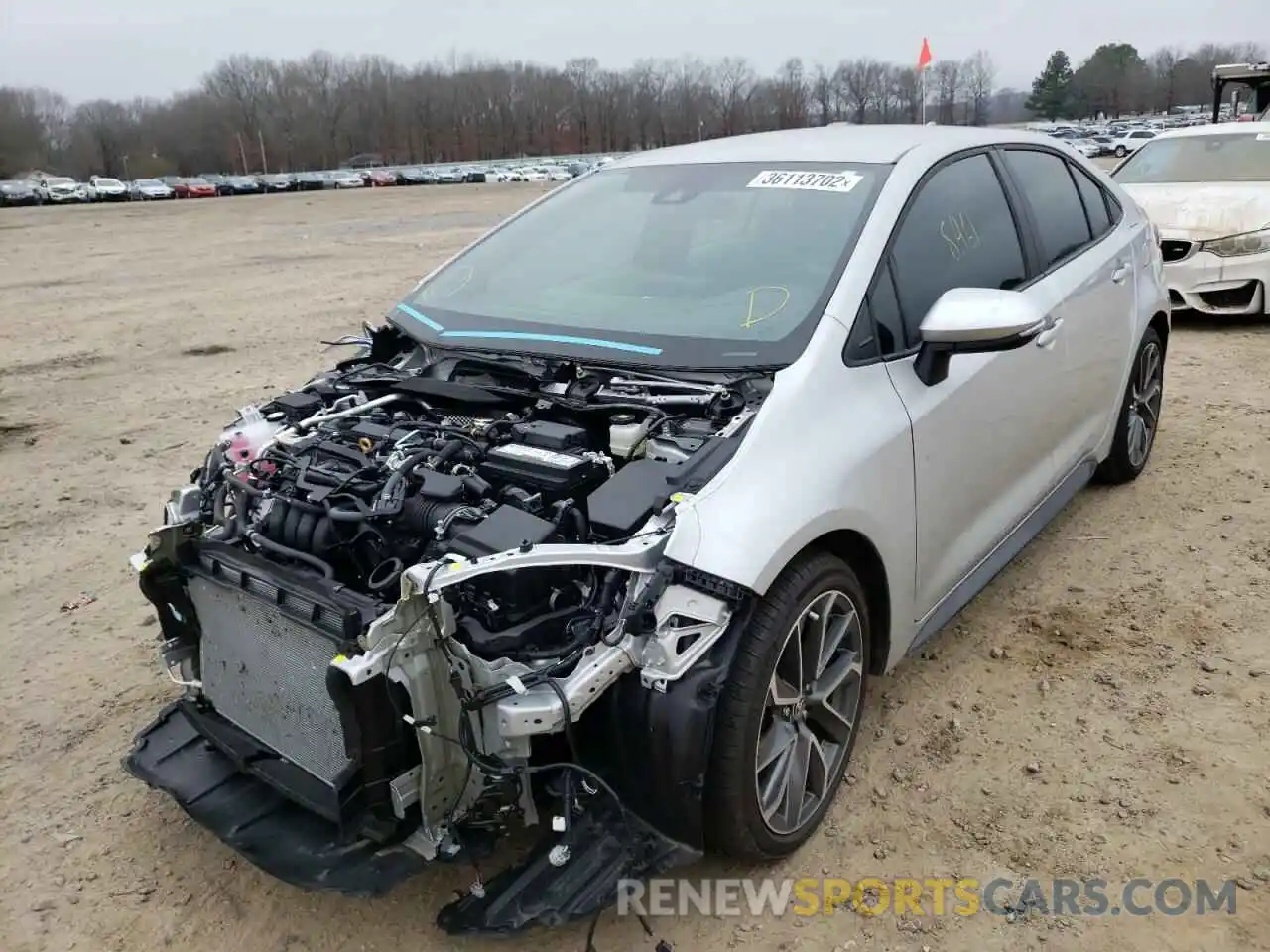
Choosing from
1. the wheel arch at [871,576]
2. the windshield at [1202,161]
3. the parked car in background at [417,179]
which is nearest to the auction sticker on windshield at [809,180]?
the wheel arch at [871,576]

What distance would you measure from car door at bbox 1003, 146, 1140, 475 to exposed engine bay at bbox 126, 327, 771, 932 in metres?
1.69

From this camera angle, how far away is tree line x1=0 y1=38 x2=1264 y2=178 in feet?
309

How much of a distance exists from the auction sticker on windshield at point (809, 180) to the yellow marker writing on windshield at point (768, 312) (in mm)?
473

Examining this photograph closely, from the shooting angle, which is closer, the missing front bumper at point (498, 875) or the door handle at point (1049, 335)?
the missing front bumper at point (498, 875)

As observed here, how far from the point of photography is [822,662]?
2.69m

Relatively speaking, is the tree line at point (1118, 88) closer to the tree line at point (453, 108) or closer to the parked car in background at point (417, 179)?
the tree line at point (453, 108)

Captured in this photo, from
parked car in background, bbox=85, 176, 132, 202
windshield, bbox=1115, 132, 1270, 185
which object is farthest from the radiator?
parked car in background, bbox=85, 176, 132, 202

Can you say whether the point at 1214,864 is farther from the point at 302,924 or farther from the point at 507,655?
the point at 302,924

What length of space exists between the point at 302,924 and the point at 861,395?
2.05 meters

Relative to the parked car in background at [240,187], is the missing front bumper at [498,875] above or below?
below

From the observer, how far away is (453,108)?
105m

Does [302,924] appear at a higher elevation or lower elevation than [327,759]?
lower

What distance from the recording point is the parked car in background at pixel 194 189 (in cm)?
5979

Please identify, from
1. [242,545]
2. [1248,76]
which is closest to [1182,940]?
[242,545]
